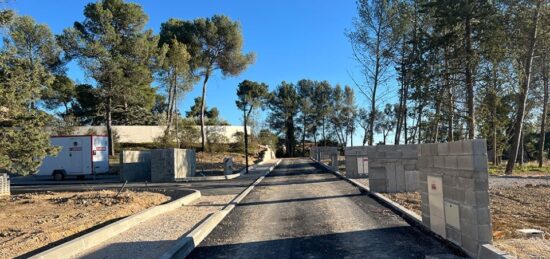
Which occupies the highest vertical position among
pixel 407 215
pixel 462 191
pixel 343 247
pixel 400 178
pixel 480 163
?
pixel 480 163

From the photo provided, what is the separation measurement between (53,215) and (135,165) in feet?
56.7

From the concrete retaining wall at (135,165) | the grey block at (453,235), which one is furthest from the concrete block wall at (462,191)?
the concrete retaining wall at (135,165)

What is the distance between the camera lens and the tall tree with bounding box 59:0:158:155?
130ft

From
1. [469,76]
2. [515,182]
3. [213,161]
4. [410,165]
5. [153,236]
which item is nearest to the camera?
[153,236]

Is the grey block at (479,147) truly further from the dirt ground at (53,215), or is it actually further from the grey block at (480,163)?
the dirt ground at (53,215)

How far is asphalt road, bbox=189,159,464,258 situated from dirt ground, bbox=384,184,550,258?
908 millimetres

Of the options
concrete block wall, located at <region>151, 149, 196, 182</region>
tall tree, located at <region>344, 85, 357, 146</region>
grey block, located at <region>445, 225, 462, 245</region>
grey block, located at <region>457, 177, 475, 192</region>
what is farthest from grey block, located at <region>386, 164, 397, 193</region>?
tall tree, located at <region>344, 85, 357, 146</region>

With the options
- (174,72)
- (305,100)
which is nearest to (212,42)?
(174,72)

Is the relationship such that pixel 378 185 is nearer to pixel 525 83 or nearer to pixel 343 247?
pixel 343 247

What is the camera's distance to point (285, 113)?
95062mm

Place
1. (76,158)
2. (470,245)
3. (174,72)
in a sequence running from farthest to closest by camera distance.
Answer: (174,72) → (76,158) → (470,245)

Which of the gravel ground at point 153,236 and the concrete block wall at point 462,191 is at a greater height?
the concrete block wall at point 462,191

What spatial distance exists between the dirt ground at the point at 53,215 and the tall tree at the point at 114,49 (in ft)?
82.3

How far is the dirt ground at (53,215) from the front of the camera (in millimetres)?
8992
